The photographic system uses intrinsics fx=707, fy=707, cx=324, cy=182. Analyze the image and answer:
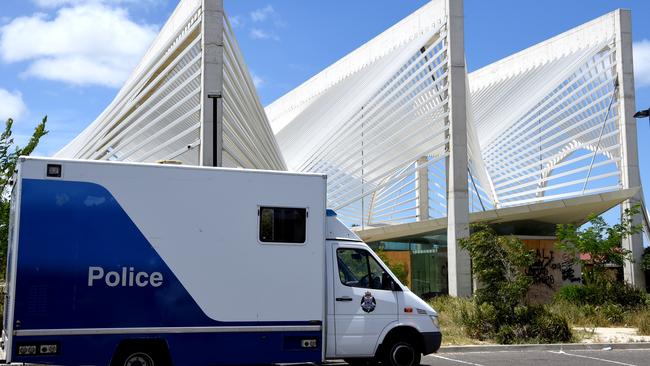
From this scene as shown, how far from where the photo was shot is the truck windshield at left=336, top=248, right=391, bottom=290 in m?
10.6

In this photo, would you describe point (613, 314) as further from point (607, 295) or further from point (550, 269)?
point (550, 269)

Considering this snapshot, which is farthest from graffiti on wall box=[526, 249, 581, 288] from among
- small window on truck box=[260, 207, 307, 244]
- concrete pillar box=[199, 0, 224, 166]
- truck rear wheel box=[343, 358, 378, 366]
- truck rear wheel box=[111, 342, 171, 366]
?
truck rear wheel box=[111, 342, 171, 366]

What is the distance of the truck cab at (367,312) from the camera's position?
1040 cm

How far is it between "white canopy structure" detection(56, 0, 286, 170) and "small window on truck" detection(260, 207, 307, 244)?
11.4m

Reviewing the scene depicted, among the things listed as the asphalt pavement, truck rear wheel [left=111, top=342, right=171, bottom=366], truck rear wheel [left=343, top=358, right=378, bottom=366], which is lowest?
the asphalt pavement

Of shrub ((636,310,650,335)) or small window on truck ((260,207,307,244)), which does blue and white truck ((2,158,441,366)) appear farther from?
shrub ((636,310,650,335))

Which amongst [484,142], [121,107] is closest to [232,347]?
[121,107]

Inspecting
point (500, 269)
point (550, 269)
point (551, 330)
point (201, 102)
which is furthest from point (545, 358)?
point (550, 269)

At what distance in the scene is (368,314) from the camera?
415 inches

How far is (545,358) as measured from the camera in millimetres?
13391

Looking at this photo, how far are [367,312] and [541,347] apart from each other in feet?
20.0

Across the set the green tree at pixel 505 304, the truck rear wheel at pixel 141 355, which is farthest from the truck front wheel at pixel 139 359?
the green tree at pixel 505 304

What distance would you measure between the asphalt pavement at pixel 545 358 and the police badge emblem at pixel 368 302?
2.32m

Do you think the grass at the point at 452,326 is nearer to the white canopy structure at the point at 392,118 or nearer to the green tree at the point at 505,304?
the green tree at the point at 505,304
